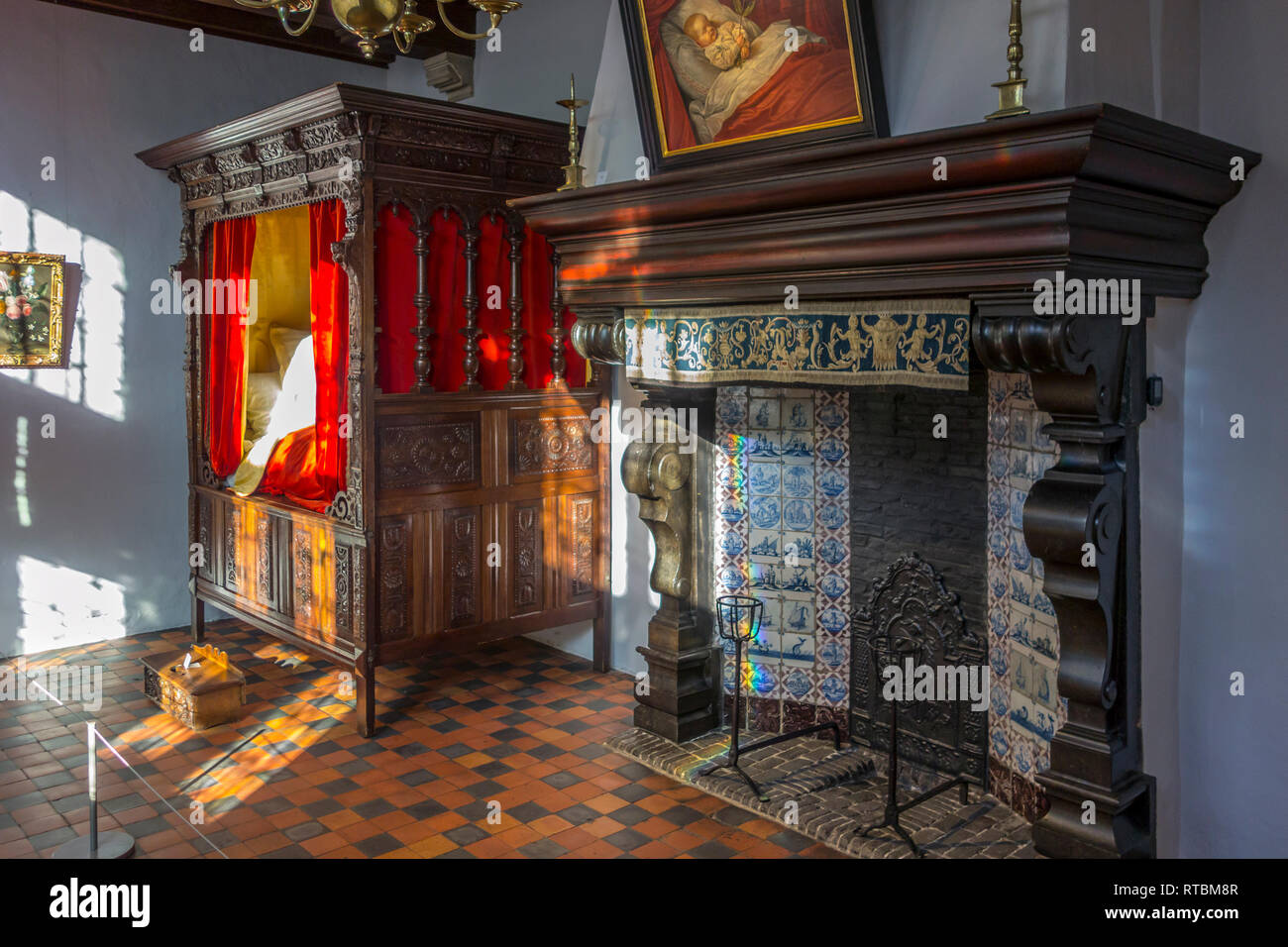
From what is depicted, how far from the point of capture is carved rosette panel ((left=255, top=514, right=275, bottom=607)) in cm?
541

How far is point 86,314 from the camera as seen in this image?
593cm

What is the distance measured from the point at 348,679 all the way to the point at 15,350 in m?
2.61

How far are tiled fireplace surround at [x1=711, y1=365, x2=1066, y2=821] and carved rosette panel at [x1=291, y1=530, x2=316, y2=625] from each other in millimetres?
2023

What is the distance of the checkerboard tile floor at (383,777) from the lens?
3.61 m

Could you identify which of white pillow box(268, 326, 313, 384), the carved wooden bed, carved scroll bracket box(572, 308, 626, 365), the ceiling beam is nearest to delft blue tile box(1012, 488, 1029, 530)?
carved scroll bracket box(572, 308, 626, 365)

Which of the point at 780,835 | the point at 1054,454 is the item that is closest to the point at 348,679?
the point at 780,835

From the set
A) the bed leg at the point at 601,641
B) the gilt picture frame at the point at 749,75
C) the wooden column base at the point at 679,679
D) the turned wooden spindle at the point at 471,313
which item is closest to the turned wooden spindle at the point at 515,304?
the turned wooden spindle at the point at 471,313

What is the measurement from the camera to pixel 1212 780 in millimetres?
3162

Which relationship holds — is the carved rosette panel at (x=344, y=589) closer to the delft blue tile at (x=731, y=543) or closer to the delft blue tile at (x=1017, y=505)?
the delft blue tile at (x=731, y=543)

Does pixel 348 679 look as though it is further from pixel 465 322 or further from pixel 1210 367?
pixel 1210 367

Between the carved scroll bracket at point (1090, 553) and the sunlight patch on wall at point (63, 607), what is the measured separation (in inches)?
209

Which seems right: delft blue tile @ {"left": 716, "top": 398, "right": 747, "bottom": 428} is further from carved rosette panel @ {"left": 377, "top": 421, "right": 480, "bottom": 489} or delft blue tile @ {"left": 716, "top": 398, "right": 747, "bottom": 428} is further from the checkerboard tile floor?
the checkerboard tile floor

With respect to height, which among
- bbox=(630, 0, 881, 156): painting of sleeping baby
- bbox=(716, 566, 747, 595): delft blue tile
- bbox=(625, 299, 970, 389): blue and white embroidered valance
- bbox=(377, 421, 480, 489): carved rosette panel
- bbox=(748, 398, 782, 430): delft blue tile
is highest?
bbox=(630, 0, 881, 156): painting of sleeping baby

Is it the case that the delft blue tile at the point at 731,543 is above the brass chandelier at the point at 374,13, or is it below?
below
